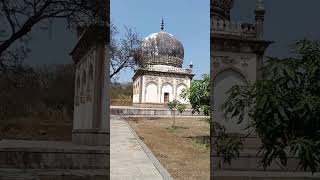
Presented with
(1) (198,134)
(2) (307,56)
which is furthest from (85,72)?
(2) (307,56)

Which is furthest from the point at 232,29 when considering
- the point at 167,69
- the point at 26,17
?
the point at 26,17

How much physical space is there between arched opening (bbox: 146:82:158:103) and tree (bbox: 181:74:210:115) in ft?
0.70

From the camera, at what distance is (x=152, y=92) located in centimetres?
311

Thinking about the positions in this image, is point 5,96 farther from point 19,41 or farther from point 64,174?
point 64,174

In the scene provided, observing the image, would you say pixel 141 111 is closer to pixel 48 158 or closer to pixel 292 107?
pixel 48 158

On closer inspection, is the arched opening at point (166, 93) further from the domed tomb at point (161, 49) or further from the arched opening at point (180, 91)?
the domed tomb at point (161, 49)

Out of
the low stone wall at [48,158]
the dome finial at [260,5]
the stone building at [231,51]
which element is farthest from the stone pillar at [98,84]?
the dome finial at [260,5]

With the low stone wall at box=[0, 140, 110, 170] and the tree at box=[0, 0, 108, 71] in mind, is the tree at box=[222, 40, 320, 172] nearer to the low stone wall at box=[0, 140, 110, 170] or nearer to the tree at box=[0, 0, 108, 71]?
the low stone wall at box=[0, 140, 110, 170]

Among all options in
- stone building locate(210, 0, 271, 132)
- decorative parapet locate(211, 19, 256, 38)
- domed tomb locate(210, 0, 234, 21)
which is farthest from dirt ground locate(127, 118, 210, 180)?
domed tomb locate(210, 0, 234, 21)

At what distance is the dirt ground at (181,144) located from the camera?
2.97 meters

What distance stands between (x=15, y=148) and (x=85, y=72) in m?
0.82

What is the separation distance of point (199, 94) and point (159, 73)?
0.41 m

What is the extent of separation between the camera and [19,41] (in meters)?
3.32

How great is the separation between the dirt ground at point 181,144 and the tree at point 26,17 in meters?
0.95
